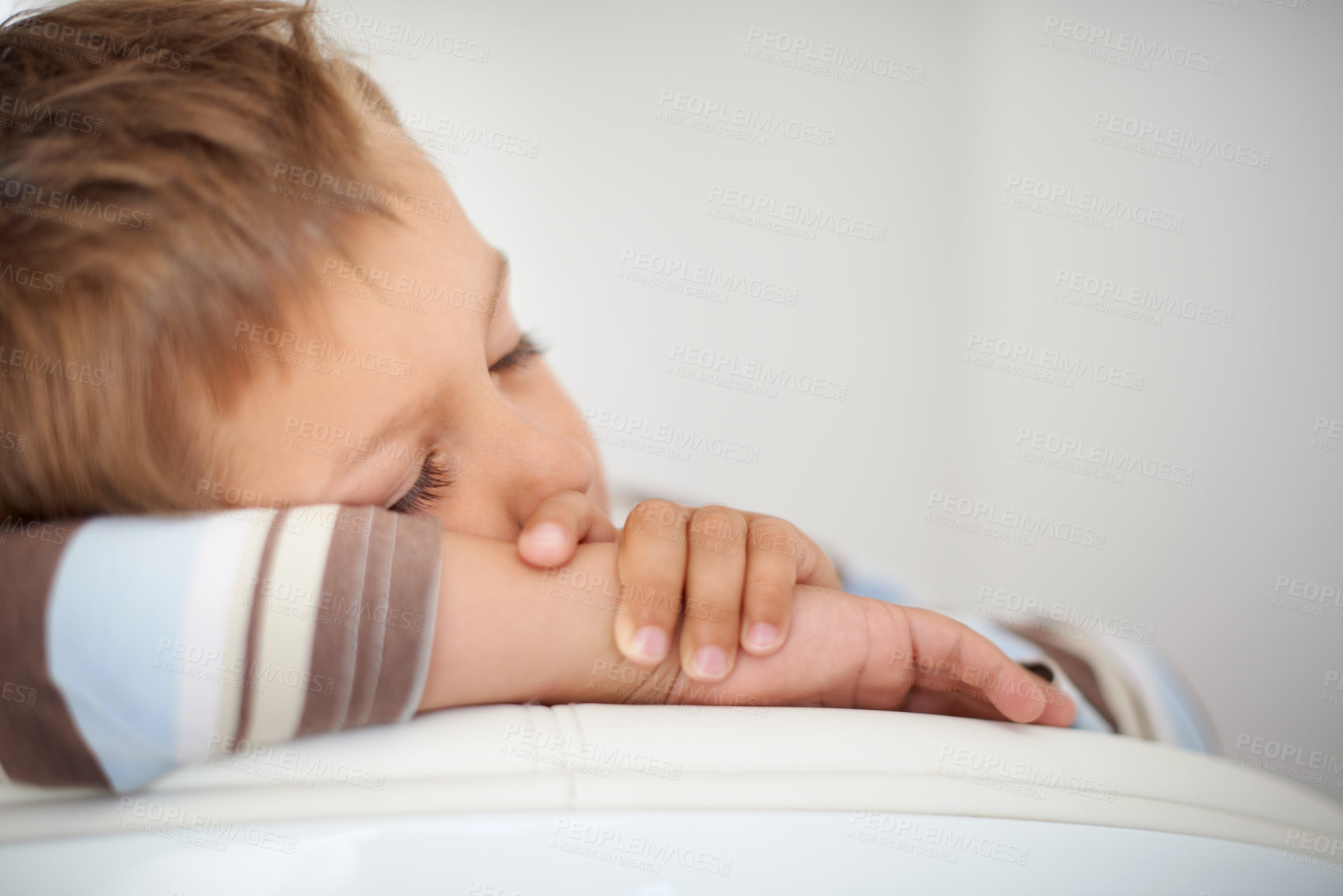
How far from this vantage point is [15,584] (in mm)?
417

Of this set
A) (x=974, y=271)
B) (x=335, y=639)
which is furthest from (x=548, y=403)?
(x=974, y=271)

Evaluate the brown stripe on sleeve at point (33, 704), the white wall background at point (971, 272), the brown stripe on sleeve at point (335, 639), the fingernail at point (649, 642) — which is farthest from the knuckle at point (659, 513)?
the white wall background at point (971, 272)

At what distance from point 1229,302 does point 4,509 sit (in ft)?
4.86

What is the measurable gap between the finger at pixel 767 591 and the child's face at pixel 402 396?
0.61 feet

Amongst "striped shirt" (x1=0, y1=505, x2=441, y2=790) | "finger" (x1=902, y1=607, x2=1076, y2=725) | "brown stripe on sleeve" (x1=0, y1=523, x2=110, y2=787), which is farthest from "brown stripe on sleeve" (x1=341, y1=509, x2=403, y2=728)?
"finger" (x1=902, y1=607, x2=1076, y2=725)

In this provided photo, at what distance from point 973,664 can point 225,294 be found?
1.99 feet

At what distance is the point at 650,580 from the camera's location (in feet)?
1.81

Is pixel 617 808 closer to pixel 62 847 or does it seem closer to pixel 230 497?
pixel 62 847

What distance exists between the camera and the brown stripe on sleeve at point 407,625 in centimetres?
45

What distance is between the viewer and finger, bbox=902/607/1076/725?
59 cm

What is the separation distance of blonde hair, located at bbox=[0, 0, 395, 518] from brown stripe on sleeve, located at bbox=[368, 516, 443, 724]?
19 centimetres

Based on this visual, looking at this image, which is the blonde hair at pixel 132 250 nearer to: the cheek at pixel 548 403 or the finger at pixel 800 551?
the cheek at pixel 548 403

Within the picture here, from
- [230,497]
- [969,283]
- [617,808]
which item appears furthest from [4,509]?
[969,283]

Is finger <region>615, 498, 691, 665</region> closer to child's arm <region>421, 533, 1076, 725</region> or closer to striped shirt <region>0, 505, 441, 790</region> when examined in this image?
child's arm <region>421, 533, 1076, 725</region>
